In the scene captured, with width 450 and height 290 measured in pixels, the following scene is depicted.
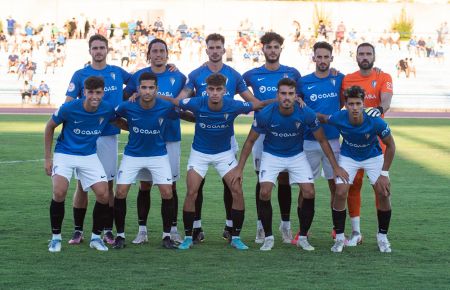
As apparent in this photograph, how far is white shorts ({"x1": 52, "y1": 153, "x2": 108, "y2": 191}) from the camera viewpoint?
28.9 ft

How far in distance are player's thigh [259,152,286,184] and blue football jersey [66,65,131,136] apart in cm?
159

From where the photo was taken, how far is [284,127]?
8891 mm

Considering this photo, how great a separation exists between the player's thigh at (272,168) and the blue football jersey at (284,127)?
0.06 meters

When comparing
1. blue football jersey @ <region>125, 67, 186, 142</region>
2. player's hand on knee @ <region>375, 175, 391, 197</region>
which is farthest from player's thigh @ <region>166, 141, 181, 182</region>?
player's hand on knee @ <region>375, 175, 391, 197</region>

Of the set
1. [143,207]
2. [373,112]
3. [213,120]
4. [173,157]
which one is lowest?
[143,207]

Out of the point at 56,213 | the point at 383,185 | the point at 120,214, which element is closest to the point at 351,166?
the point at 383,185

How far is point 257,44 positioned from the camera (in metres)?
39.9

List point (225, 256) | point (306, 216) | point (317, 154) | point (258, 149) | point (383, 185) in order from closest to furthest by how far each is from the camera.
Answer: point (225, 256) → point (383, 185) → point (306, 216) → point (317, 154) → point (258, 149)

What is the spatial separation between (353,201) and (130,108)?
8.29 ft

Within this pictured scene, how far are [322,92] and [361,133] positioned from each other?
2.49ft

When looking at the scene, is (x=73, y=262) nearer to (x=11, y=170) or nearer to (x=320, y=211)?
(x=320, y=211)

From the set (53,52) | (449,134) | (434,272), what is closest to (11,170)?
(434,272)

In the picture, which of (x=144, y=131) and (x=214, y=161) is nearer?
(x=144, y=131)

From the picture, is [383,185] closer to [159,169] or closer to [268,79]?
[268,79]
